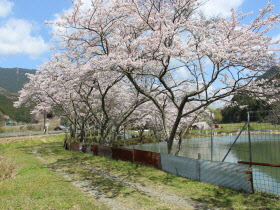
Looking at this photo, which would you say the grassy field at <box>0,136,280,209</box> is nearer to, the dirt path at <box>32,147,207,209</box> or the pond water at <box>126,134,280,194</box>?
the dirt path at <box>32,147,207,209</box>

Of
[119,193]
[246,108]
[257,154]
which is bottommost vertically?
[257,154]

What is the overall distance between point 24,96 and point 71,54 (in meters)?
11.6

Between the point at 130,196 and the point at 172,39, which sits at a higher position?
the point at 172,39

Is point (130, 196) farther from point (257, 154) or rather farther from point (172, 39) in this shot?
point (257, 154)

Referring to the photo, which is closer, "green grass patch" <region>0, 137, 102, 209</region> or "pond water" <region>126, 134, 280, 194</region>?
"green grass patch" <region>0, 137, 102, 209</region>

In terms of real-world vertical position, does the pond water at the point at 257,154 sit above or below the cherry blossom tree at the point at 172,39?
below

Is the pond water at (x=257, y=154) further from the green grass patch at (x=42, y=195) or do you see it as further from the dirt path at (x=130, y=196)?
the green grass patch at (x=42, y=195)

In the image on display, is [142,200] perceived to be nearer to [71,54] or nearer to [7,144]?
[71,54]

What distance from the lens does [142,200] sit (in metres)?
6.52

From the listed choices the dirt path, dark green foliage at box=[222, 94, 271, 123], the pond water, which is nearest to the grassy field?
the dirt path

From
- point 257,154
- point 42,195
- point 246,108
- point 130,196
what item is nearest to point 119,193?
point 130,196

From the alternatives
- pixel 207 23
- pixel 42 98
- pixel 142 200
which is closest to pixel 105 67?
pixel 207 23

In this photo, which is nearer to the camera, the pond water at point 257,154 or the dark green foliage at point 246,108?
the dark green foliage at point 246,108

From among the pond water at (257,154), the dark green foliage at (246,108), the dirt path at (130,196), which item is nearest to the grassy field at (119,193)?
the dirt path at (130,196)
